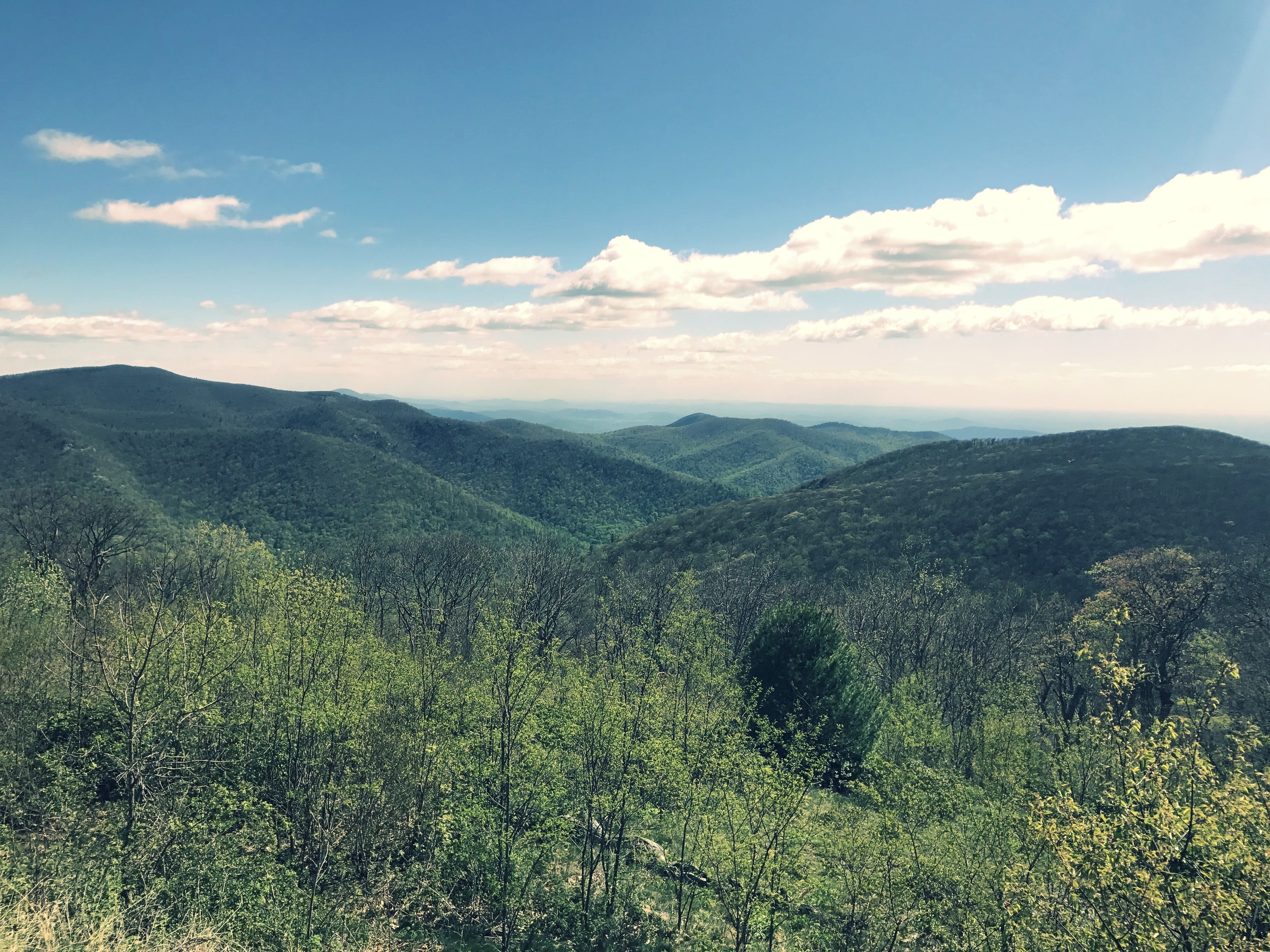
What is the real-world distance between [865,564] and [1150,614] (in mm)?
53770

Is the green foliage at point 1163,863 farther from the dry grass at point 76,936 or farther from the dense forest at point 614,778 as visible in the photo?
the dry grass at point 76,936

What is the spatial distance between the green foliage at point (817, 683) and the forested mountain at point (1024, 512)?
5175 centimetres

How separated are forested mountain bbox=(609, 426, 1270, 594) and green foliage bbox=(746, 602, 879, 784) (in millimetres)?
51752

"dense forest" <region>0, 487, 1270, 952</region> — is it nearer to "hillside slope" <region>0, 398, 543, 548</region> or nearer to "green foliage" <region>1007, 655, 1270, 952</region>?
"green foliage" <region>1007, 655, 1270, 952</region>

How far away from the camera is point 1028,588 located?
74.2 meters

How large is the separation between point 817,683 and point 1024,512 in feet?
245

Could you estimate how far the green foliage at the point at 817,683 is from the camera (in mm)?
36688

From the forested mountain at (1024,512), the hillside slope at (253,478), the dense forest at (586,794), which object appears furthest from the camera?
the hillside slope at (253,478)

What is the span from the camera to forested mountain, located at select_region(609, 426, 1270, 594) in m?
77.7

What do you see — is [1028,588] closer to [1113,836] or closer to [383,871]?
[1113,836]

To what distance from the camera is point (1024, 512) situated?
91.4 meters

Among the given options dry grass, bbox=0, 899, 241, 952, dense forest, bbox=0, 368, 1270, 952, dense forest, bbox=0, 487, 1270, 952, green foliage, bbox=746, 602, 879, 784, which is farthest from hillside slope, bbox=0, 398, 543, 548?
dry grass, bbox=0, 899, 241, 952

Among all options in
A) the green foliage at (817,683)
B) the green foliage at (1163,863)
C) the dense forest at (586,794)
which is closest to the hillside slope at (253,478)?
the dense forest at (586,794)

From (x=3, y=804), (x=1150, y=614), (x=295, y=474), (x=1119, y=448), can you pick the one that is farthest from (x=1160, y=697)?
(x=295, y=474)
